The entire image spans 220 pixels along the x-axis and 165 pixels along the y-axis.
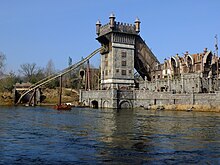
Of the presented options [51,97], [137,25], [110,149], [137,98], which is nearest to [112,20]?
[137,25]

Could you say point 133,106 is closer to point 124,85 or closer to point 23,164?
point 124,85

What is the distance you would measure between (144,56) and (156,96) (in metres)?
18.7

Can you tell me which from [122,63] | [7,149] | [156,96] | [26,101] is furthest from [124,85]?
[7,149]

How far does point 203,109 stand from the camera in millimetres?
63594

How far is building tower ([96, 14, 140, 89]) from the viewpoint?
83.9 metres

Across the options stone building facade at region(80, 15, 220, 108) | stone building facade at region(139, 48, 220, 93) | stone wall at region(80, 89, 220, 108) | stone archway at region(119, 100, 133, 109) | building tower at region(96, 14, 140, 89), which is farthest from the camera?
building tower at region(96, 14, 140, 89)

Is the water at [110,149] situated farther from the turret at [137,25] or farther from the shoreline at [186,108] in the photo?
the turret at [137,25]

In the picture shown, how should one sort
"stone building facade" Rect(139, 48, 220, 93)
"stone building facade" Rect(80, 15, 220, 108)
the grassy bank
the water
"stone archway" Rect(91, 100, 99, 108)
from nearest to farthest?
the water < "stone building facade" Rect(139, 48, 220, 93) < "stone building facade" Rect(80, 15, 220, 108) < "stone archway" Rect(91, 100, 99, 108) < the grassy bank

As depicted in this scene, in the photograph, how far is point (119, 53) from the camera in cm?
8462

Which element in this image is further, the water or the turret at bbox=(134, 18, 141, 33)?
the turret at bbox=(134, 18, 141, 33)

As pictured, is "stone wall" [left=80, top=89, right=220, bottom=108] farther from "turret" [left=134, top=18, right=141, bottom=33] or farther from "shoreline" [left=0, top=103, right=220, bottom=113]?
"turret" [left=134, top=18, right=141, bottom=33]

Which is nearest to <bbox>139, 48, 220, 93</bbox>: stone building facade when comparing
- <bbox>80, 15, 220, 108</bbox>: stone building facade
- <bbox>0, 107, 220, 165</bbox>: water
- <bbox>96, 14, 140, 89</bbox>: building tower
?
<bbox>80, 15, 220, 108</bbox>: stone building facade

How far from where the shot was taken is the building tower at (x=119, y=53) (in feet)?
275

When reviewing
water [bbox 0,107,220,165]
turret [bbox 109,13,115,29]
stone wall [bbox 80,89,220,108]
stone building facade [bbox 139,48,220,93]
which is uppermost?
turret [bbox 109,13,115,29]
